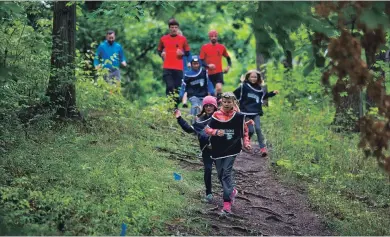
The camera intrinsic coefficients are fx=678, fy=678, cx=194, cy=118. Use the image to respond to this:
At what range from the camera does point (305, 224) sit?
11312 mm

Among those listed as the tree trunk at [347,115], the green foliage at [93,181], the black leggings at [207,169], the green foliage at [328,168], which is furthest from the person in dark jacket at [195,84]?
the black leggings at [207,169]

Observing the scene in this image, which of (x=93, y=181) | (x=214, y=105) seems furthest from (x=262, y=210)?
(x=93, y=181)

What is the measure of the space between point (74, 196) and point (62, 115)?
4.49 metres

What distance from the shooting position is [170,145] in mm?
14398

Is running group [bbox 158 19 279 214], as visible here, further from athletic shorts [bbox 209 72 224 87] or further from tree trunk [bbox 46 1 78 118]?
tree trunk [bbox 46 1 78 118]

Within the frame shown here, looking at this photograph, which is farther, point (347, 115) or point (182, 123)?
point (347, 115)

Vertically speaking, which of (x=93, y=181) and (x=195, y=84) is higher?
(x=195, y=84)

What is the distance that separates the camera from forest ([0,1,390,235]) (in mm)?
8008

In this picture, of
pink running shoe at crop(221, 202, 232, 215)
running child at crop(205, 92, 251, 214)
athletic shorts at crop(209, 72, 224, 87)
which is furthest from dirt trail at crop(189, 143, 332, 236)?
athletic shorts at crop(209, 72, 224, 87)

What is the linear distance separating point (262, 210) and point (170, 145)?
3343mm

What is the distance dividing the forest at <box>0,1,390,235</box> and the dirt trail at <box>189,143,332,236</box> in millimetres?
35

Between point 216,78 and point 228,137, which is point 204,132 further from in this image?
point 216,78

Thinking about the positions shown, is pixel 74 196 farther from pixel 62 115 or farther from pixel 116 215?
pixel 62 115

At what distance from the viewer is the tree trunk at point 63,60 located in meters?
13.3
